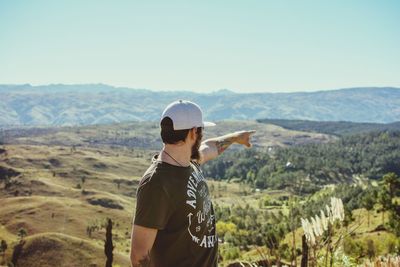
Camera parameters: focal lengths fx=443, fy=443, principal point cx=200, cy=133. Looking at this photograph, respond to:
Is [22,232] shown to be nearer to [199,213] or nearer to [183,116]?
[199,213]

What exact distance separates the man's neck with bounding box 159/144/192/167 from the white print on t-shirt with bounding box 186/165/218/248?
19 centimetres

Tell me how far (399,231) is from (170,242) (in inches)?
2817

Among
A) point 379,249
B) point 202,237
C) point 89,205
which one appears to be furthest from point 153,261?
point 89,205

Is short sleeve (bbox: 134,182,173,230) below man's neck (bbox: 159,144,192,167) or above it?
below

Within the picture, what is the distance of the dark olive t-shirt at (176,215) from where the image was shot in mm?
4141

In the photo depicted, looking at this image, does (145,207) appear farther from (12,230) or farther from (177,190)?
(12,230)

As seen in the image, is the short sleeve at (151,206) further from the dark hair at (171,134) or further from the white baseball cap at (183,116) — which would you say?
the white baseball cap at (183,116)

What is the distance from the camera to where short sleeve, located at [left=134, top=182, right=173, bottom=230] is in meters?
4.10

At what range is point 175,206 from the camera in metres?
4.37

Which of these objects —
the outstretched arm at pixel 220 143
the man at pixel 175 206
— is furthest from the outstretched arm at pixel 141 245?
the outstretched arm at pixel 220 143

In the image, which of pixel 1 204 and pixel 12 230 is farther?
pixel 1 204

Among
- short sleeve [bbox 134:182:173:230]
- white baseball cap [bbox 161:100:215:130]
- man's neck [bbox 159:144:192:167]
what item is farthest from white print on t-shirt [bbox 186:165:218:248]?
white baseball cap [bbox 161:100:215:130]

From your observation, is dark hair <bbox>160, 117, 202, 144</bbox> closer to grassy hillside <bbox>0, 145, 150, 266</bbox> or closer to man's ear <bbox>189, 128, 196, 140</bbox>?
man's ear <bbox>189, 128, 196, 140</bbox>

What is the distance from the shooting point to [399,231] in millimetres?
67562
